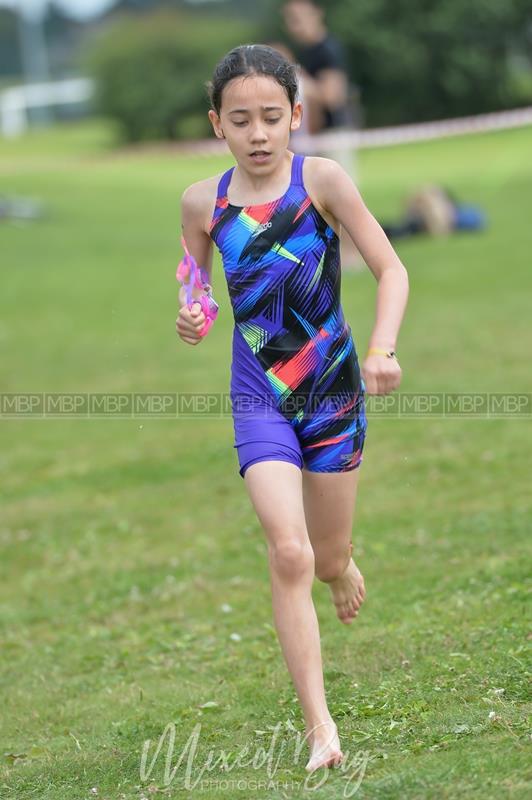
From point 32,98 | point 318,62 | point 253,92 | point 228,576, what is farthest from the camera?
point 32,98

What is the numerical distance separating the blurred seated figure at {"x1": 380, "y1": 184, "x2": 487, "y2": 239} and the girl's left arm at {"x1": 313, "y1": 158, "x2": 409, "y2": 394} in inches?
523

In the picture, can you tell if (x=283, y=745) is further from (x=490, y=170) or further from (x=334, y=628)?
(x=490, y=170)

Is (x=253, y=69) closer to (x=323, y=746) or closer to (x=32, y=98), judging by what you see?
(x=323, y=746)

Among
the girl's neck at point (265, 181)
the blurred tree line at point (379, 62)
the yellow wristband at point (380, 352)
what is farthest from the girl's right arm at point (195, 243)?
the blurred tree line at point (379, 62)

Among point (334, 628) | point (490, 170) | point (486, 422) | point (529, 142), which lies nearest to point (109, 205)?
point (490, 170)

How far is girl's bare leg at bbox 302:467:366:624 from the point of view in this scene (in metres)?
4.67

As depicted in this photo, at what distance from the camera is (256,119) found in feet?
14.5

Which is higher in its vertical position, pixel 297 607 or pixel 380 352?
pixel 380 352

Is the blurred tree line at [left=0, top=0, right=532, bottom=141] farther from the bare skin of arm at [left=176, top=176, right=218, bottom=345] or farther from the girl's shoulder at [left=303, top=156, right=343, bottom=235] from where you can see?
the girl's shoulder at [left=303, top=156, right=343, bottom=235]

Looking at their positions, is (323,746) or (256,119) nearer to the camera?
(323,746)

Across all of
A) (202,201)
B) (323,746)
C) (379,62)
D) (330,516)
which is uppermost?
(379,62)

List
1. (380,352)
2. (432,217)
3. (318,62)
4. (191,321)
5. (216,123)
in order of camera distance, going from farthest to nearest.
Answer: (432,217) < (318,62) < (216,123) < (191,321) < (380,352)

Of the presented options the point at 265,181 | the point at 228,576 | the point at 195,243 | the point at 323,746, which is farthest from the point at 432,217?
the point at 323,746

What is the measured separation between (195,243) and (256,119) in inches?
23.5
